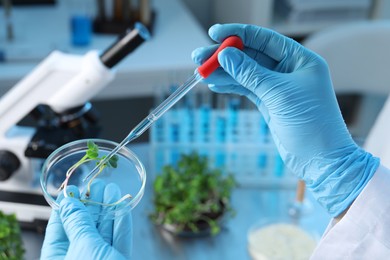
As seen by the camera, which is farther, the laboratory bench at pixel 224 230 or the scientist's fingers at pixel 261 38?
the laboratory bench at pixel 224 230

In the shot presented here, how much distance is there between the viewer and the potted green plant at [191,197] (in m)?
1.25

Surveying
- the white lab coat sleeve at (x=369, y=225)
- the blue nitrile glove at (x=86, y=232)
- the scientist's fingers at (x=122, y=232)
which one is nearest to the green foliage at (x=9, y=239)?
the blue nitrile glove at (x=86, y=232)

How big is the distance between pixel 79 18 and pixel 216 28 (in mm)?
1303

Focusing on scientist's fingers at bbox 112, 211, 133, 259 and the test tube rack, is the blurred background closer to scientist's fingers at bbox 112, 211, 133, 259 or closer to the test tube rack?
the test tube rack

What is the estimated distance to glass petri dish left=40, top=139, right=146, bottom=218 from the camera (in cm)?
92

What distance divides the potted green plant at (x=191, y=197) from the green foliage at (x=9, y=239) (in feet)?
1.16

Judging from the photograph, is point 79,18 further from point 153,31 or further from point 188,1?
point 188,1

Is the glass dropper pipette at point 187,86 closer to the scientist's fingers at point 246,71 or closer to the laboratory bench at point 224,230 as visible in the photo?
the scientist's fingers at point 246,71

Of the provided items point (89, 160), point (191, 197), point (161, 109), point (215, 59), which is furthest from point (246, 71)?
point (191, 197)

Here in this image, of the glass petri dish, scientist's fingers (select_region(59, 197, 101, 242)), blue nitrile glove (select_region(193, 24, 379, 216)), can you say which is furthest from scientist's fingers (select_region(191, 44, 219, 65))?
scientist's fingers (select_region(59, 197, 101, 242))

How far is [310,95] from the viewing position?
0.91 m

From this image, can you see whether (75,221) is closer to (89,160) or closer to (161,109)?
(89,160)

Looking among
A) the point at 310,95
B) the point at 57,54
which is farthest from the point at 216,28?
the point at 57,54

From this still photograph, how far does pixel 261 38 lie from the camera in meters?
Answer: 0.94
